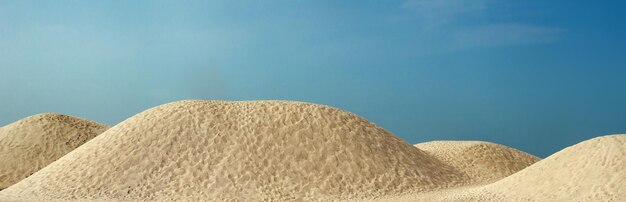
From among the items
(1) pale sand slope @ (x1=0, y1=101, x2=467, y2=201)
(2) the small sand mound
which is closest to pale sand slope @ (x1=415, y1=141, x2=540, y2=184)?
(1) pale sand slope @ (x1=0, y1=101, x2=467, y2=201)

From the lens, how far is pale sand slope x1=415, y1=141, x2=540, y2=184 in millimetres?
40281

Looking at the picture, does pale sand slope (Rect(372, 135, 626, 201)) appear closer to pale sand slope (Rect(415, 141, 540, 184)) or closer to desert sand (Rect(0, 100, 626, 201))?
desert sand (Rect(0, 100, 626, 201))

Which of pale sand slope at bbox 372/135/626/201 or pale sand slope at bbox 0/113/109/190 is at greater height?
pale sand slope at bbox 372/135/626/201

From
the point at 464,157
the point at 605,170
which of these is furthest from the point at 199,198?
the point at 464,157

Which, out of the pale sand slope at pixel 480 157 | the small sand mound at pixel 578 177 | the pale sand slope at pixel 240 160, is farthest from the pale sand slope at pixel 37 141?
the small sand mound at pixel 578 177

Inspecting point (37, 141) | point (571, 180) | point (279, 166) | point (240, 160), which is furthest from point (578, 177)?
point (37, 141)

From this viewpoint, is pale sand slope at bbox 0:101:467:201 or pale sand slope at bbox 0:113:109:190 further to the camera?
pale sand slope at bbox 0:113:109:190

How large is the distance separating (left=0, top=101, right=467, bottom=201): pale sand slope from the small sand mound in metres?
5.72

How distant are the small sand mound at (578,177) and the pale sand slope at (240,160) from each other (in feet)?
18.8

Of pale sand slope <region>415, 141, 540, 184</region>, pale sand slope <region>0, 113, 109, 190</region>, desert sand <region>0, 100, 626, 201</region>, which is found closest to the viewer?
desert sand <region>0, 100, 626, 201</region>

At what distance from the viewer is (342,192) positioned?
30.7 m

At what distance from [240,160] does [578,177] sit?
50.8 ft

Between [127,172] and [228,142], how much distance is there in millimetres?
5245

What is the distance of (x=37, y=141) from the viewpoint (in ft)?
158
